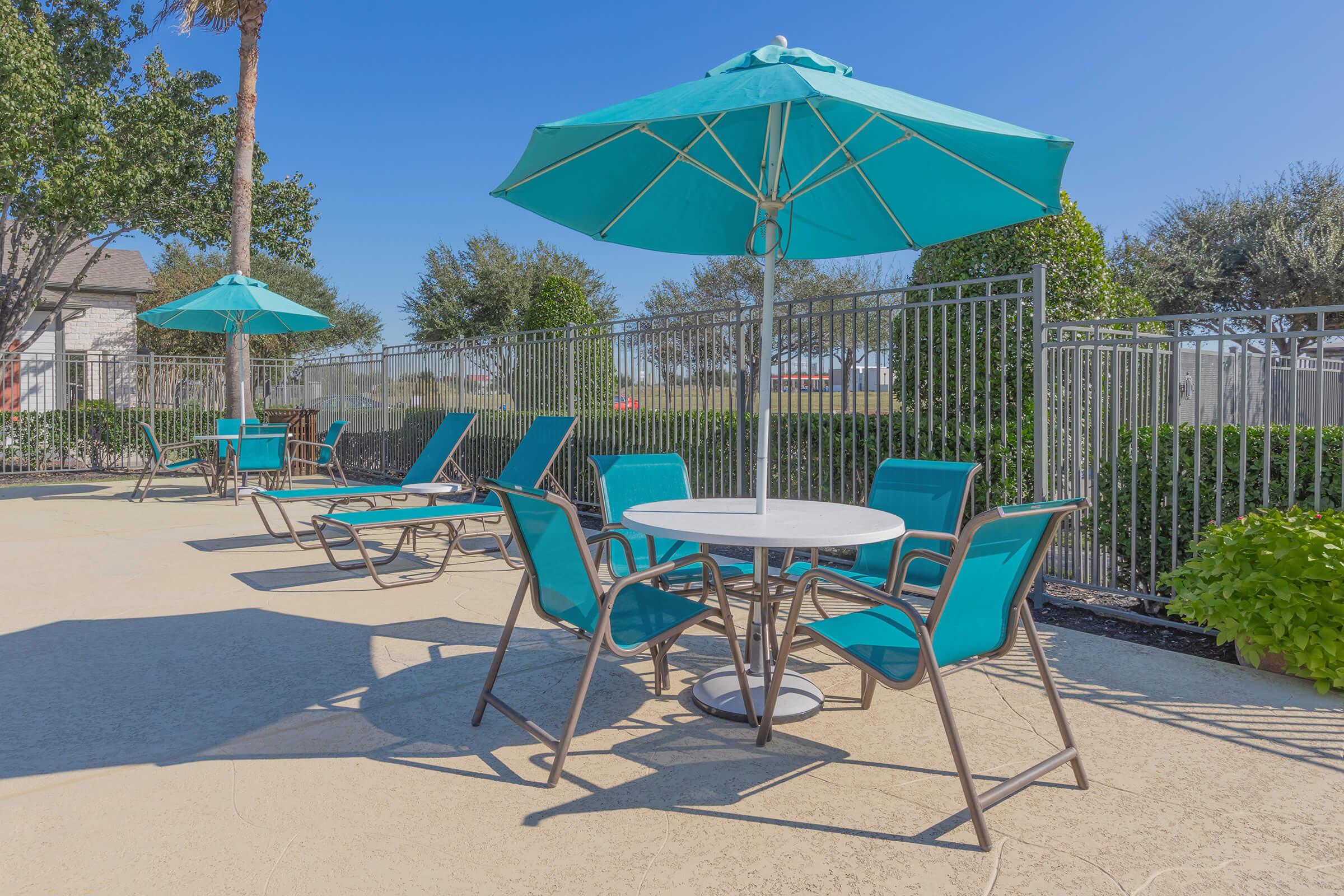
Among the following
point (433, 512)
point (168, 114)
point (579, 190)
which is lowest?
point (433, 512)

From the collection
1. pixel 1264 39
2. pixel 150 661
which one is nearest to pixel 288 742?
pixel 150 661

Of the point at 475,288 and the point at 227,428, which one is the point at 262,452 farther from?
the point at 475,288

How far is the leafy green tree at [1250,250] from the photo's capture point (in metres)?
19.4

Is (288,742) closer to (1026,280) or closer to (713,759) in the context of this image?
(713,759)

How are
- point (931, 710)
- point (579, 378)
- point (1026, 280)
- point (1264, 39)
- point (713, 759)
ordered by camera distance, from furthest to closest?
point (1264, 39)
point (579, 378)
point (1026, 280)
point (931, 710)
point (713, 759)

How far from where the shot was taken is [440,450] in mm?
7645

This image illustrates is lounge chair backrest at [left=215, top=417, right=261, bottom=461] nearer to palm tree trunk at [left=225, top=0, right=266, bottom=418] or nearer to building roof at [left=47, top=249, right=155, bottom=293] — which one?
palm tree trunk at [left=225, top=0, right=266, bottom=418]

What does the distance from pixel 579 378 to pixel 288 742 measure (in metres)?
6.73

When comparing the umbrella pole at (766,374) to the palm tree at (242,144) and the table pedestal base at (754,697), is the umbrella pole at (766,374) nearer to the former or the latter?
the table pedestal base at (754,697)

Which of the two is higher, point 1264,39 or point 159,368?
point 1264,39

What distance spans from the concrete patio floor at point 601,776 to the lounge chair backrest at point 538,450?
2.20 meters

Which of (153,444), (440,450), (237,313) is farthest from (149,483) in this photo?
(440,450)

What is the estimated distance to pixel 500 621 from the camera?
462cm

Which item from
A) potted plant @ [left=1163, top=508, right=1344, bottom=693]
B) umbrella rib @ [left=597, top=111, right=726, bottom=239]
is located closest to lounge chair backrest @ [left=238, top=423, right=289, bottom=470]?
umbrella rib @ [left=597, top=111, right=726, bottom=239]
